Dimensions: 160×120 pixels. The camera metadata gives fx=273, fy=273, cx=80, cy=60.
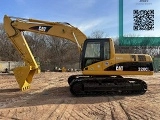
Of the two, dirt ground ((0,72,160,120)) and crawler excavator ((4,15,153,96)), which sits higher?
crawler excavator ((4,15,153,96))

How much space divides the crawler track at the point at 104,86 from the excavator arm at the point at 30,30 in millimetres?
1967

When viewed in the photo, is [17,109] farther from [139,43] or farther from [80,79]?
[139,43]

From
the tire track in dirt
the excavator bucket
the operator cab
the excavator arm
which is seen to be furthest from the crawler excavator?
the excavator bucket

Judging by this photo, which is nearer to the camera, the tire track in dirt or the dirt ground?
the tire track in dirt

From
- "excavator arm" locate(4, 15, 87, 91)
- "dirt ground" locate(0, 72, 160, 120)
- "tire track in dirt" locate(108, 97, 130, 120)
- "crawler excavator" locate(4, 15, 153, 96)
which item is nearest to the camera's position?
"tire track in dirt" locate(108, 97, 130, 120)

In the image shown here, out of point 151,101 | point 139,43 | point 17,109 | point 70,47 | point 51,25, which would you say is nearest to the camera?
point 17,109

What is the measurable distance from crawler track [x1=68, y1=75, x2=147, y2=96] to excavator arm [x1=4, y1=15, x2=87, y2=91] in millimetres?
1967

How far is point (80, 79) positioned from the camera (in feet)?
39.1

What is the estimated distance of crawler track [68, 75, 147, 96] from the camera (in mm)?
11680

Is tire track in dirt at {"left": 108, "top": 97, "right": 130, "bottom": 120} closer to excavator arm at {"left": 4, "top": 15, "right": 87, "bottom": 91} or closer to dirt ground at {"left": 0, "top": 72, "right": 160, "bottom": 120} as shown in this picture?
dirt ground at {"left": 0, "top": 72, "right": 160, "bottom": 120}

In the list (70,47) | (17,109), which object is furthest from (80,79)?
(70,47)

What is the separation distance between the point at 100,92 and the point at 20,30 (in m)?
5.07

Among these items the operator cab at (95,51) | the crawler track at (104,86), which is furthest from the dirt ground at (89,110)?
the operator cab at (95,51)

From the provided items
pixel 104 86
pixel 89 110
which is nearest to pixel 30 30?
pixel 104 86
